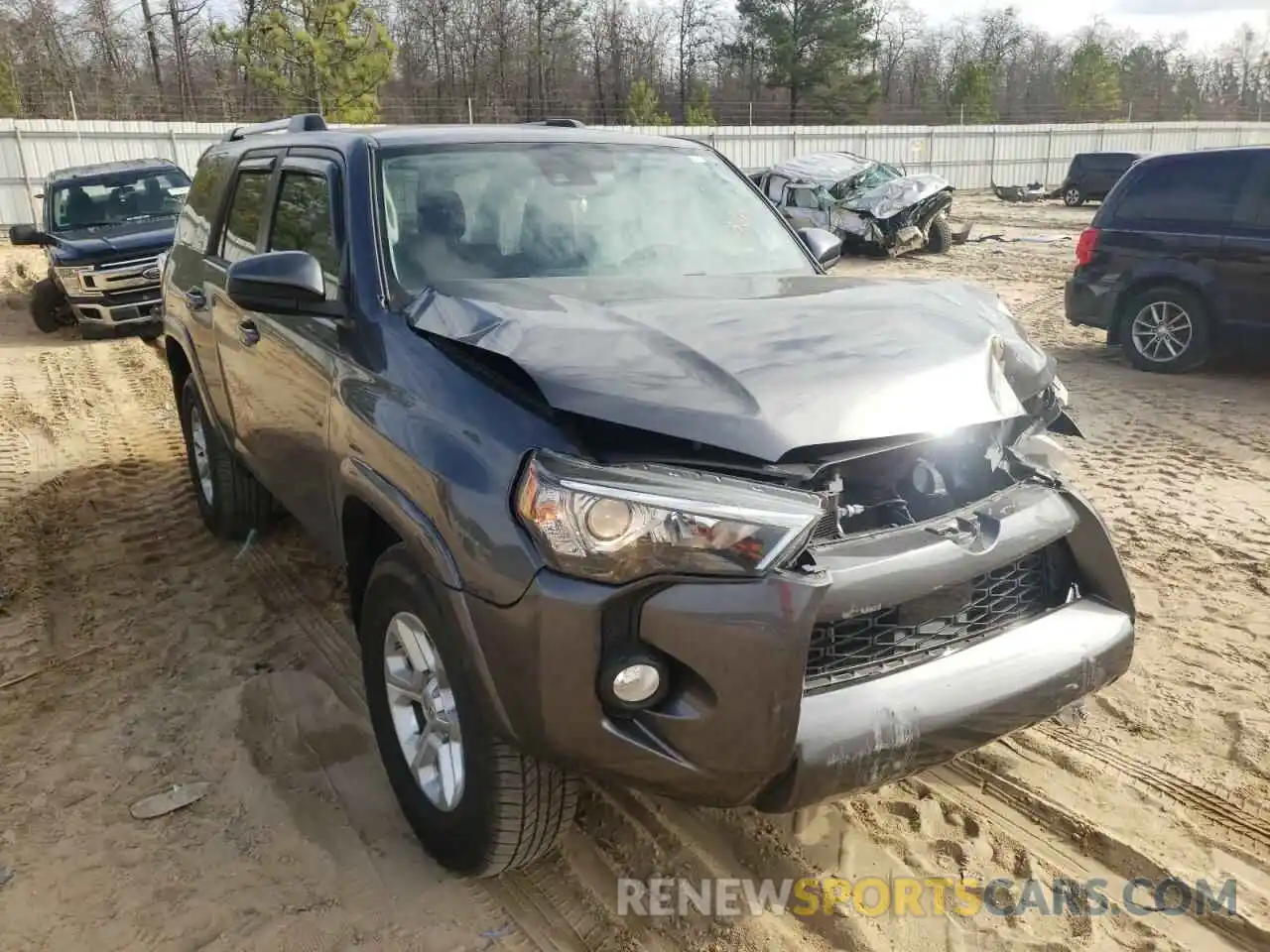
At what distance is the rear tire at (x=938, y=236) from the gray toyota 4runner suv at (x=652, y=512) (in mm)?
15481

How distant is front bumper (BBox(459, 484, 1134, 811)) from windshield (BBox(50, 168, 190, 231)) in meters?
12.1

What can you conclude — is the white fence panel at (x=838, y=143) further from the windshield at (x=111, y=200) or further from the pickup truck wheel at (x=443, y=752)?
the pickup truck wheel at (x=443, y=752)

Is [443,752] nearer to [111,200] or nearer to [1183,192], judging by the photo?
[1183,192]

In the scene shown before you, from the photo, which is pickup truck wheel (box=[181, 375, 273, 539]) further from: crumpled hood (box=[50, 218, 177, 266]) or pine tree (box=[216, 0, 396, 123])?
pine tree (box=[216, 0, 396, 123])

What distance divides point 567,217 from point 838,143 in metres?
30.1

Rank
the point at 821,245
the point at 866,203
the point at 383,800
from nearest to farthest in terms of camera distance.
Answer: the point at 383,800 → the point at 821,245 → the point at 866,203

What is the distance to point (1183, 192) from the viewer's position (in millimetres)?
8258

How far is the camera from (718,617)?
2.05 meters

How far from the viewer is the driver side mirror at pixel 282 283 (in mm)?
2904

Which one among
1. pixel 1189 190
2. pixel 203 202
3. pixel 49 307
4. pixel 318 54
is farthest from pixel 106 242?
pixel 318 54

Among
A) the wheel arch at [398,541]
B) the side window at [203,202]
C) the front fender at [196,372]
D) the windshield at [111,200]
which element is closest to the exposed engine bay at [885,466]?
the wheel arch at [398,541]

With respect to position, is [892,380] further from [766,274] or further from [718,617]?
[766,274]

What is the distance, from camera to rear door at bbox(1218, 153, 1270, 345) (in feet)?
25.3

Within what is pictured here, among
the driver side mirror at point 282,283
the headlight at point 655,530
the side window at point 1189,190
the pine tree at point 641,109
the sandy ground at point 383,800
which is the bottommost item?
the sandy ground at point 383,800
